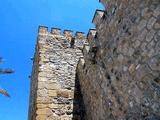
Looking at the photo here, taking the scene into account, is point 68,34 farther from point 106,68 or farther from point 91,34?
point 106,68

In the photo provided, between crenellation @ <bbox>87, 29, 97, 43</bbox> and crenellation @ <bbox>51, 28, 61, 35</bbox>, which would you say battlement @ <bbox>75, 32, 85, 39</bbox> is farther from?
crenellation @ <bbox>87, 29, 97, 43</bbox>

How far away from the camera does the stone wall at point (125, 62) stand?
4129 mm

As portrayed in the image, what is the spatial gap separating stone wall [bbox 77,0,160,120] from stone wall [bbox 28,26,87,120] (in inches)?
33.0

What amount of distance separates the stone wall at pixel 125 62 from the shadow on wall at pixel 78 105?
1.82 feet

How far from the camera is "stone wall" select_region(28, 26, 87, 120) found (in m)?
7.75

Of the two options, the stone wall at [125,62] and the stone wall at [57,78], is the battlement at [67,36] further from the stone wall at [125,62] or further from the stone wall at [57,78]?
the stone wall at [125,62]

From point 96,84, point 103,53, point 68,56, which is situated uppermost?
point 68,56

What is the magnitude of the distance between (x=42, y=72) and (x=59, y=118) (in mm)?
1325

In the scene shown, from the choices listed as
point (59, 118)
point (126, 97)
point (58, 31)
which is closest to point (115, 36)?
point (126, 97)

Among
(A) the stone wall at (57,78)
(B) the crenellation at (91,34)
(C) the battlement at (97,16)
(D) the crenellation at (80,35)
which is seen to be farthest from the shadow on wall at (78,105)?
(C) the battlement at (97,16)

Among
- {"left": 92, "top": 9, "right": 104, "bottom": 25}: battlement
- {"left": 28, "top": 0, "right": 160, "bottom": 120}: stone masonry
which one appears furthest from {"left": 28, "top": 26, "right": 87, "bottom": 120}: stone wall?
{"left": 92, "top": 9, "right": 104, "bottom": 25}: battlement

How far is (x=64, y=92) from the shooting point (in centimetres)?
814

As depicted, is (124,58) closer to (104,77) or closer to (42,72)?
(104,77)

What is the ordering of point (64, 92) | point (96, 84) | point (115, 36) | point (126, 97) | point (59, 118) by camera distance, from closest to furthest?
point (126, 97), point (115, 36), point (96, 84), point (59, 118), point (64, 92)
